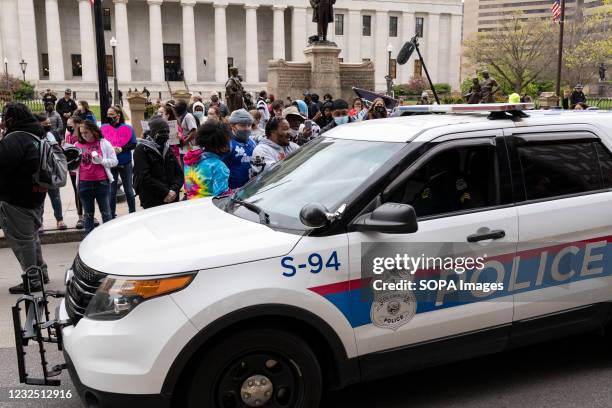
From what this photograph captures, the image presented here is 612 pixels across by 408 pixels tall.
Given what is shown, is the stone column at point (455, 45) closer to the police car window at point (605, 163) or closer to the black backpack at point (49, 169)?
the black backpack at point (49, 169)

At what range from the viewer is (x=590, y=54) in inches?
1709

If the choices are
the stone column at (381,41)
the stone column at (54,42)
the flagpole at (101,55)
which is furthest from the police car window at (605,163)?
the stone column at (381,41)

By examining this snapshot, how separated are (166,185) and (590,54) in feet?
146

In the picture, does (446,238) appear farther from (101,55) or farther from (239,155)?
(101,55)

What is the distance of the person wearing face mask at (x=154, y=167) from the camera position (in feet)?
22.4

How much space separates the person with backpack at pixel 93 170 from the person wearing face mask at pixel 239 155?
234cm

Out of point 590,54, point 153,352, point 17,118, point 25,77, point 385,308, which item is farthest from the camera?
point 25,77

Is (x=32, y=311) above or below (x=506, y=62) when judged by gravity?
below

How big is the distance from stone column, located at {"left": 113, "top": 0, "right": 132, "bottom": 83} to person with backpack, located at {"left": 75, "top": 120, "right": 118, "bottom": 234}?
60.7 metres

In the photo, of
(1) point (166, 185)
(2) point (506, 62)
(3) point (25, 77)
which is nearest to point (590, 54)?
(2) point (506, 62)

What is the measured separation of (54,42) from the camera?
63.6m

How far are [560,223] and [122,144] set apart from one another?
7.97 m

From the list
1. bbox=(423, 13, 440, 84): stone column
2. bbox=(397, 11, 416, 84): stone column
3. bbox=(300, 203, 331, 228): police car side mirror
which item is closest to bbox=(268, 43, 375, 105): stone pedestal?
bbox=(300, 203, 331, 228): police car side mirror

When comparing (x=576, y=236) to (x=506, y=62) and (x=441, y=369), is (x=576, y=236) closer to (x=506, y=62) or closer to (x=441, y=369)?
(x=441, y=369)
